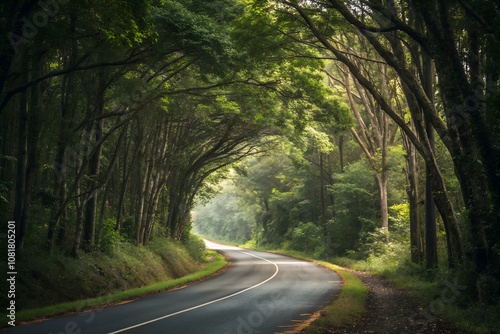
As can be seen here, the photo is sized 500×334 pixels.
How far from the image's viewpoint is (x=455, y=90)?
32.9 feet

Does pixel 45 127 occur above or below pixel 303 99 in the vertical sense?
below

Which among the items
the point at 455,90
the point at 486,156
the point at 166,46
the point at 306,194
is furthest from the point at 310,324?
the point at 306,194

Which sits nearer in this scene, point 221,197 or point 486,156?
point 486,156

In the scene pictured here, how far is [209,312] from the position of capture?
11.8 m

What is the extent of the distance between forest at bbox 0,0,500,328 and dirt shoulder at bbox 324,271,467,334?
1.32 m

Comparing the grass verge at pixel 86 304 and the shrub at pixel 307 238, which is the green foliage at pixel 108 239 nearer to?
the grass verge at pixel 86 304

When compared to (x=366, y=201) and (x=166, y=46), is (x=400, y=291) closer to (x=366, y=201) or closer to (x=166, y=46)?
(x=166, y=46)

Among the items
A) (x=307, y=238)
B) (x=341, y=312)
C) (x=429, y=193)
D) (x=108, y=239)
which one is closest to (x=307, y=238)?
(x=307, y=238)

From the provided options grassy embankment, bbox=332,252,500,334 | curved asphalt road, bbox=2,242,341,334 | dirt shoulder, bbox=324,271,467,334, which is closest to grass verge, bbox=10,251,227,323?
curved asphalt road, bbox=2,242,341,334

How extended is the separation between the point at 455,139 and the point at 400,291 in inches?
294

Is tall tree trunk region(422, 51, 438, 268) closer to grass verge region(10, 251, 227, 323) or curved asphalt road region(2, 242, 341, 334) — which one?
curved asphalt road region(2, 242, 341, 334)

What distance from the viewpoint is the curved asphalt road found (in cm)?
958

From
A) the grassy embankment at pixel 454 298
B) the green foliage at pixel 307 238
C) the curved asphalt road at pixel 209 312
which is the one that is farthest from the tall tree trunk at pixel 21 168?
the green foliage at pixel 307 238

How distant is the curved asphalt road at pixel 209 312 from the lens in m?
9.58
